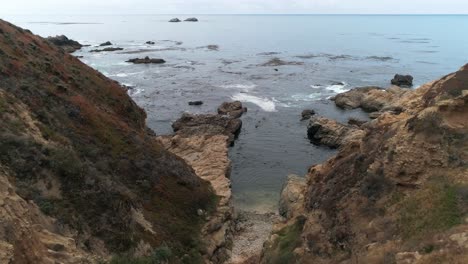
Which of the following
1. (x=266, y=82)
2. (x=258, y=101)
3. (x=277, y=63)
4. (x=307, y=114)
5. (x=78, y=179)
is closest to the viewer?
(x=78, y=179)

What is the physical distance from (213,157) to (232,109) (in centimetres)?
2176

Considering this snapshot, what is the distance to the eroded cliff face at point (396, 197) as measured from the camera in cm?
1672

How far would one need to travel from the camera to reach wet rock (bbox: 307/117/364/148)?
175 ft

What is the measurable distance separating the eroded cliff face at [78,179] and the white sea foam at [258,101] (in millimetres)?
33641

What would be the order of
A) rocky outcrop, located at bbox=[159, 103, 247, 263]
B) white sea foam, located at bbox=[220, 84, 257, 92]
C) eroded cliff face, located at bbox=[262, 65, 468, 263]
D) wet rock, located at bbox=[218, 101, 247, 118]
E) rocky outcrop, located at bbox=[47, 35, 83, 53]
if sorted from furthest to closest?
1. rocky outcrop, located at bbox=[47, 35, 83, 53]
2. white sea foam, located at bbox=[220, 84, 257, 92]
3. wet rock, located at bbox=[218, 101, 247, 118]
4. rocky outcrop, located at bbox=[159, 103, 247, 263]
5. eroded cliff face, located at bbox=[262, 65, 468, 263]

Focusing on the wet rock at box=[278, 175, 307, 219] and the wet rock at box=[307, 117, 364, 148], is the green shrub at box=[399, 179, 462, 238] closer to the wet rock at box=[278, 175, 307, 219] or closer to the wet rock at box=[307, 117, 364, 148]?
the wet rock at box=[278, 175, 307, 219]

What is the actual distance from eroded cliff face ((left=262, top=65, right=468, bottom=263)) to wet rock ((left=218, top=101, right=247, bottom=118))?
36.9 metres

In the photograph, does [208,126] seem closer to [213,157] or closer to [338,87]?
[213,157]

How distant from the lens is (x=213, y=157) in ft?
151

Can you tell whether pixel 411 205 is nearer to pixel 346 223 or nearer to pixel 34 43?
pixel 346 223

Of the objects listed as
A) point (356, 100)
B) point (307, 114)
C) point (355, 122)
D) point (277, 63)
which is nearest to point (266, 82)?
point (356, 100)

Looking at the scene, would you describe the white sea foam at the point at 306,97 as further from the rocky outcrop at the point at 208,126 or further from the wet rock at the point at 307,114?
the rocky outcrop at the point at 208,126

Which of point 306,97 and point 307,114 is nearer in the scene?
point 307,114

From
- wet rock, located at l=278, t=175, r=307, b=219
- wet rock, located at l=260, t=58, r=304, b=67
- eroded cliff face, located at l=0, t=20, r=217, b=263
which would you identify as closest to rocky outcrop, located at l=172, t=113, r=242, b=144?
eroded cliff face, located at l=0, t=20, r=217, b=263
